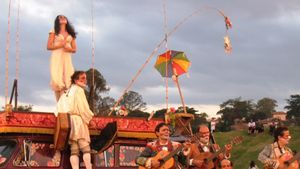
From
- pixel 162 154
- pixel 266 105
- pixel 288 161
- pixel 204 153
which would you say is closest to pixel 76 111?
pixel 162 154

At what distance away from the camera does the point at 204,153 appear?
9.81 metres

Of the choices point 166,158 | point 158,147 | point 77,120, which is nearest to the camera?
point 166,158

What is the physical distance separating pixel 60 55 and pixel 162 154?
320 cm

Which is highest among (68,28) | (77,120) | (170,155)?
(68,28)

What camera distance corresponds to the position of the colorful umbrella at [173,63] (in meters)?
13.9

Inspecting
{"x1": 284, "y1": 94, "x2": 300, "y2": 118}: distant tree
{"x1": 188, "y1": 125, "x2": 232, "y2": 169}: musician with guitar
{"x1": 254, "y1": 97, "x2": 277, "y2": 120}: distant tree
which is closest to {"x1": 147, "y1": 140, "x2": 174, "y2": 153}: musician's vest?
{"x1": 188, "y1": 125, "x2": 232, "y2": 169}: musician with guitar

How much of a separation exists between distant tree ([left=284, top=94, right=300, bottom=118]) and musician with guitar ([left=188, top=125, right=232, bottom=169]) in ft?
250

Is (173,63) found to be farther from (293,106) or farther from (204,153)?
(293,106)

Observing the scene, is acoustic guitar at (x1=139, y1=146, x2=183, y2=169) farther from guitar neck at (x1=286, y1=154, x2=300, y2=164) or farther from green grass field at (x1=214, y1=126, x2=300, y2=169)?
green grass field at (x1=214, y1=126, x2=300, y2=169)

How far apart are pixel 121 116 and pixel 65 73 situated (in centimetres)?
134

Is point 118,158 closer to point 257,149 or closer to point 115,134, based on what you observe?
point 115,134

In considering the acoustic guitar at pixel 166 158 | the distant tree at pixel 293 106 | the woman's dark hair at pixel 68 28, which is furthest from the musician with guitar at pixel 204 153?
the distant tree at pixel 293 106

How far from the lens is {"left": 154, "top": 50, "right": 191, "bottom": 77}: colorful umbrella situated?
13938 mm

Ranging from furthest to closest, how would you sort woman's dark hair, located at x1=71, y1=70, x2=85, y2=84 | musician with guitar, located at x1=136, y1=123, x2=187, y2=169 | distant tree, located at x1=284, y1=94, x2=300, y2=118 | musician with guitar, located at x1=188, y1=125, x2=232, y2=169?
distant tree, located at x1=284, y1=94, x2=300, y2=118, woman's dark hair, located at x1=71, y1=70, x2=85, y2=84, musician with guitar, located at x1=188, y1=125, x2=232, y2=169, musician with guitar, located at x1=136, y1=123, x2=187, y2=169
